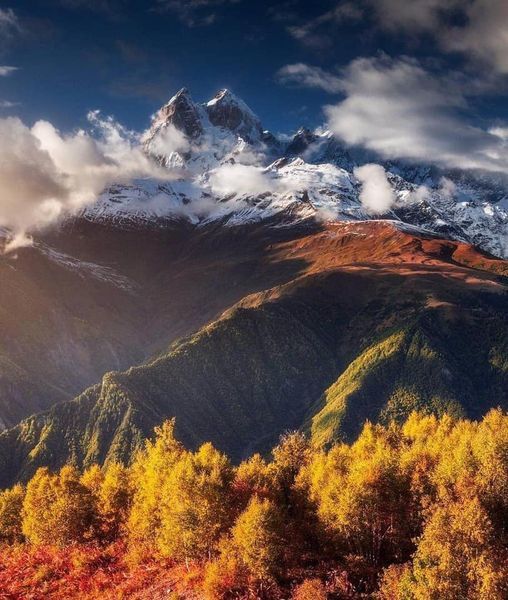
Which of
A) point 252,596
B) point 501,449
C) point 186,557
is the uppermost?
point 501,449

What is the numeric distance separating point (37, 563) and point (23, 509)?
85.2ft

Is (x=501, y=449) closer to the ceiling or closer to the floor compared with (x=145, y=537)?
closer to the ceiling

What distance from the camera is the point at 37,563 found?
120500 mm

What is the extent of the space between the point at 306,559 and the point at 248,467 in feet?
86.4

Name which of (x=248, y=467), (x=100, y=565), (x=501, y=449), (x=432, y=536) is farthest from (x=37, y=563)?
(x=501, y=449)

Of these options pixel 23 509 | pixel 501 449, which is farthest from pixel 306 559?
pixel 23 509

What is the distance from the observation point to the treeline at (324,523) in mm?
87062

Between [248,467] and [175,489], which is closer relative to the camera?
[175,489]

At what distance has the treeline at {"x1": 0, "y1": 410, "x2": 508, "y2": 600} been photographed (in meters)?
87.1

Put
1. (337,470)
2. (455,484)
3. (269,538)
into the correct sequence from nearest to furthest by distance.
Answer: (269,538) < (455,484) < (337,470)

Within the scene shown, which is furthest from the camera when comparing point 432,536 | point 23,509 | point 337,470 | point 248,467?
point 23,509

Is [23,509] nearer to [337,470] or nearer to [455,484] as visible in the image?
[337,470]

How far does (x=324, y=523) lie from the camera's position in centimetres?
10862

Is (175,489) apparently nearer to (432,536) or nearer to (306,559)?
(306,559)
